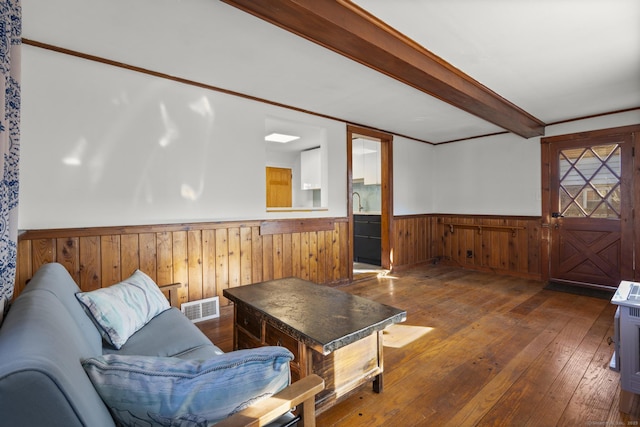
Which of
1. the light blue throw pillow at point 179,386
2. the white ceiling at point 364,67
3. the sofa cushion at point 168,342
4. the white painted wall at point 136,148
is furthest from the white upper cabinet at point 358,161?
the light blue throw pillow at point 179,386

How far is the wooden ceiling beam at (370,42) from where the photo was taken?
5.66ft

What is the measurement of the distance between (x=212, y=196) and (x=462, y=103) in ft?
8.90

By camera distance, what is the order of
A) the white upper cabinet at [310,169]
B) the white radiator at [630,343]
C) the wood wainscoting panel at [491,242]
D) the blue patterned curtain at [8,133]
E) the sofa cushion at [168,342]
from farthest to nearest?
the white upper cabinet at [310,169] < the wood wainscoting panel at [491,242] < the white radiator at [630,343] < the sofa cushion at [168,342] < the blue patterned curtain at [8,133]

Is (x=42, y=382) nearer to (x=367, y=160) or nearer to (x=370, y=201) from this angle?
(x=367, y=160)

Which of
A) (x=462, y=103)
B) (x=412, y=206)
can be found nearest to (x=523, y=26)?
(x=462, y=103)

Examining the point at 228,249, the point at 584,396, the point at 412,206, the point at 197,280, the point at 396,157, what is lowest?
the point at 584,396

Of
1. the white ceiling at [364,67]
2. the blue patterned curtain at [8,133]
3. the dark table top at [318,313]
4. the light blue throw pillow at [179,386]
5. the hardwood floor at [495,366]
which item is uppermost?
the white ceiling at [364,67]

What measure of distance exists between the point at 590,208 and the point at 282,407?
198 inches

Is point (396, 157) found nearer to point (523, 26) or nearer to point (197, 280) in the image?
point (523, 26)

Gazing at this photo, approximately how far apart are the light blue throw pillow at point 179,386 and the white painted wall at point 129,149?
7.18ft

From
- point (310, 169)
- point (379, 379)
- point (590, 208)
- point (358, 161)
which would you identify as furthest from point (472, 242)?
point (379, 379)

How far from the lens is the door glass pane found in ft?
13.3

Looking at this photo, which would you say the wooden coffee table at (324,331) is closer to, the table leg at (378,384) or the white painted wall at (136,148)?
the table leg at (378,384)

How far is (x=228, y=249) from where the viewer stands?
3.31 meters
